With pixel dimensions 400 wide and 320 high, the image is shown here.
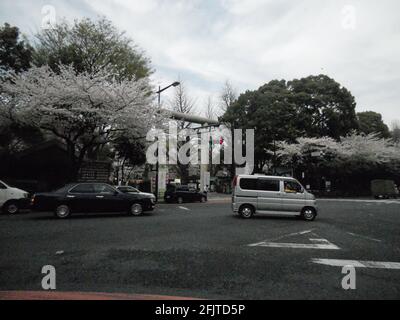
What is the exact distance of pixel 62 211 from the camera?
12.0 m

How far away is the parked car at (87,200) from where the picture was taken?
38.5 feet

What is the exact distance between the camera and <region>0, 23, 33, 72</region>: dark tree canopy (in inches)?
710

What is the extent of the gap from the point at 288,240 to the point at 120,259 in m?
4.80

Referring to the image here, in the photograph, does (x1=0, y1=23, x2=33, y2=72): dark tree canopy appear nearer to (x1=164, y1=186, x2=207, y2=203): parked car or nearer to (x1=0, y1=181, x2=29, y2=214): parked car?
(x1=0, y1=181, x2=29, y2=214): parked car

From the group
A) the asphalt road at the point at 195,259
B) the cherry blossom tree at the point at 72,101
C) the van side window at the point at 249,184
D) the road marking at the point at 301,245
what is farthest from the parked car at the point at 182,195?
the road marking at the point at 301,245

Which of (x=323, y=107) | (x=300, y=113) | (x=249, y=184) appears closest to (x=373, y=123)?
(x=323, y=107)

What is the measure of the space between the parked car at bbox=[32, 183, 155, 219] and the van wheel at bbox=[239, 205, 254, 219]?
4.40 m

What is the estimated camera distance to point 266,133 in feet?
116

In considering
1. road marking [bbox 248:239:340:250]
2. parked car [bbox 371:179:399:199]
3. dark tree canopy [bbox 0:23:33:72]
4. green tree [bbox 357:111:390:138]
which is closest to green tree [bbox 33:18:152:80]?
dark tree canopy [bbox 0:23:33:72]

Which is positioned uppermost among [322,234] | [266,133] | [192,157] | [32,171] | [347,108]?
[347,108]

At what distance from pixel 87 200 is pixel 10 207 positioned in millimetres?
4097
